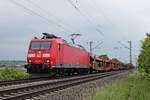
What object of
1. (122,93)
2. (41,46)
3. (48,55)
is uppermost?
(41,46)

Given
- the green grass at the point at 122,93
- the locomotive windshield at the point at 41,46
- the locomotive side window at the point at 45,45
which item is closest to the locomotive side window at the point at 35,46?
the locomotive windshield at the point at 41,46

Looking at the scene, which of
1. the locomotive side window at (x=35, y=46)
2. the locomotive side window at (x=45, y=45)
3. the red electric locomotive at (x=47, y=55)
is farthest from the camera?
the locomotive side window at (x=35, y=46)

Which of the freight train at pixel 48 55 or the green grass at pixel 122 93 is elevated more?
the freight train at pixel 48 55

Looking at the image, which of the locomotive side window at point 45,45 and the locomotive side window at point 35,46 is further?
the locomotive side window at point 35,46

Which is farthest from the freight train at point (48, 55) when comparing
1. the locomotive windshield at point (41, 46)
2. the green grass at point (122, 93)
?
the green grass at point (122, 93)

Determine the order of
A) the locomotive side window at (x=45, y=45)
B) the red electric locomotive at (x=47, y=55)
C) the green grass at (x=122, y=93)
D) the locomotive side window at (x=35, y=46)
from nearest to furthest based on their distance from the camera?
the green grass at (x=122, y=93) → the red electric locomotive at (x=47, y=55) → the locomotive side window at (x=45, y=45) → the locomotive side window at (x=35, y=46)

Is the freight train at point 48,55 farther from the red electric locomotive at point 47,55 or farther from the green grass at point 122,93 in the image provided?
the green grass at point 122,93

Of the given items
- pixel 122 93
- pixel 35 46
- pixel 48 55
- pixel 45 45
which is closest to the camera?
pixel 122 93

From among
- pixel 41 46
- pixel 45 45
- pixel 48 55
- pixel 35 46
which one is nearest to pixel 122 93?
pixel 48 55

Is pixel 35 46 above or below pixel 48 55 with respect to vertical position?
above

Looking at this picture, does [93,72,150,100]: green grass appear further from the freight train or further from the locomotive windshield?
the locomotive windshield

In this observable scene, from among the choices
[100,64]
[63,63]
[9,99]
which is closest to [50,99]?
[9,99]

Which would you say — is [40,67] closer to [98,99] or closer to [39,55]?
[39,55]

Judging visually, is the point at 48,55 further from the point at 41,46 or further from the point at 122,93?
the point at 122,93
